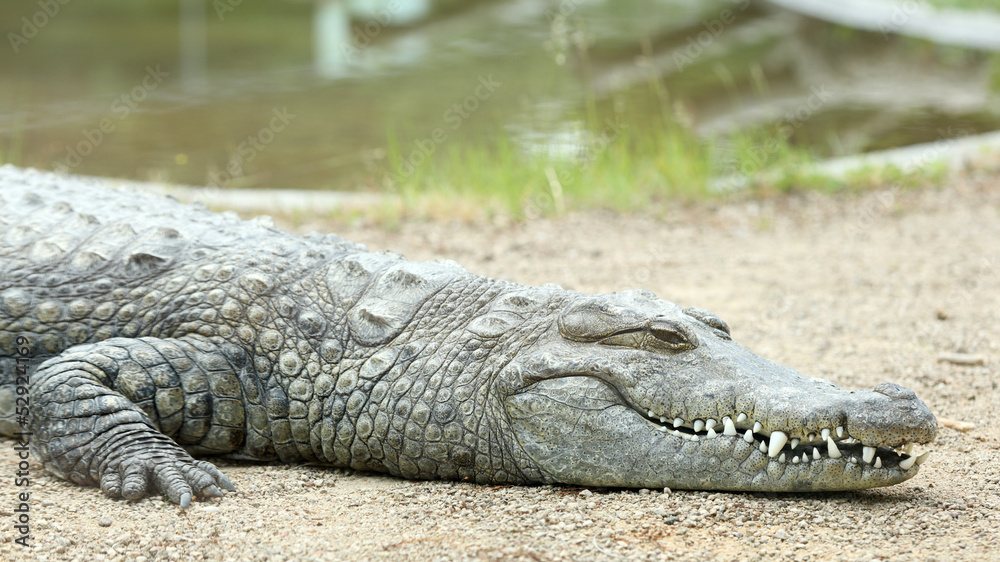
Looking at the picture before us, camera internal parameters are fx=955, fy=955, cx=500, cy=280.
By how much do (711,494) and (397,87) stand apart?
11240 millimetres

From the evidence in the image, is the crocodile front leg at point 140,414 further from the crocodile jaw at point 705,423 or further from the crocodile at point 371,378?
the crocodile jaw at point 705,423

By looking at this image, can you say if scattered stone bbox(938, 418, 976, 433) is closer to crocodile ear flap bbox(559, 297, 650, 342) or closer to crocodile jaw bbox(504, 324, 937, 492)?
crocodile jaw bbox(504, 324, 937, 492)

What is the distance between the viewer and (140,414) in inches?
144

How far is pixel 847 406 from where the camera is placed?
305 centimetres

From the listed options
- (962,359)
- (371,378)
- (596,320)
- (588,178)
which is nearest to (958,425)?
(962,359)

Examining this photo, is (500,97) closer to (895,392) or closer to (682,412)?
(682,412)

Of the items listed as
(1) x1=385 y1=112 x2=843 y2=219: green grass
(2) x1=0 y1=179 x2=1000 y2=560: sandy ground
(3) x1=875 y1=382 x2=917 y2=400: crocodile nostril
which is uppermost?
(1) x1=385 y1=112 x2=843 y2=219: green grass

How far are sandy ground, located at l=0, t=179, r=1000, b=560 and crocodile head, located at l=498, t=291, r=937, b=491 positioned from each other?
0.11 metres

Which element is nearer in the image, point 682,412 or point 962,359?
point 682,412

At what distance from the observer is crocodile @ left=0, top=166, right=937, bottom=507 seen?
3.25 meters

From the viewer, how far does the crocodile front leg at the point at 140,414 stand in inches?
136

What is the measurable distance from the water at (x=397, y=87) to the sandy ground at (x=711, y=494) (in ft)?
8.29

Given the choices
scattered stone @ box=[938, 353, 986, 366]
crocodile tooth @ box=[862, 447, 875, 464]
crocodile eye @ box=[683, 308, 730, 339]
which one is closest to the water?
scattered stone @ box=[938, 353, 986, 366]

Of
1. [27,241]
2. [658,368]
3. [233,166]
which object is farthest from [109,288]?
[233,166]
